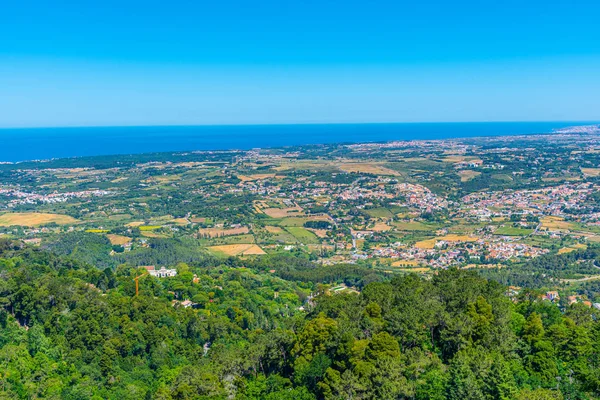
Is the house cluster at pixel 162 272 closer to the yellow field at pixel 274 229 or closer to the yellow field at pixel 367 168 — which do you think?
the yellow field at pixel 274 229

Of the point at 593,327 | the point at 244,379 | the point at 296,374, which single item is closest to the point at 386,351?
the point at 296,374

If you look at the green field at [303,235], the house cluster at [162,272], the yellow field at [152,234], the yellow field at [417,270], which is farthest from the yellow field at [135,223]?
the yellow field at [417,270]

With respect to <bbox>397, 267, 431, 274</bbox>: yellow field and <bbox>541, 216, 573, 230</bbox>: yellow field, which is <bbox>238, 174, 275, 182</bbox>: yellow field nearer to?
<bbox>541, 216, 573, 230</bbox>: yellow field

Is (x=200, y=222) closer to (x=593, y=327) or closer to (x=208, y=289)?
(x=208, y=289)

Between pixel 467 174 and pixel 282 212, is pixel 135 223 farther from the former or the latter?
pixel 467 174

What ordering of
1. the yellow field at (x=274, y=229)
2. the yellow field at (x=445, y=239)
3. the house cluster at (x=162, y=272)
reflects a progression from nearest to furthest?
the house cluster at (x=162, y=272), the yellow field at (x=445, y=239), the yellow field at (x=274, y=229)

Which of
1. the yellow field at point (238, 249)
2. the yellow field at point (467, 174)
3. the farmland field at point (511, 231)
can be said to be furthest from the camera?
the yellow field at point (467, 174)

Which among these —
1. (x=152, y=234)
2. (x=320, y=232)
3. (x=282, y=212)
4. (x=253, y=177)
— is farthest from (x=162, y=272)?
(x=253, y=177)
